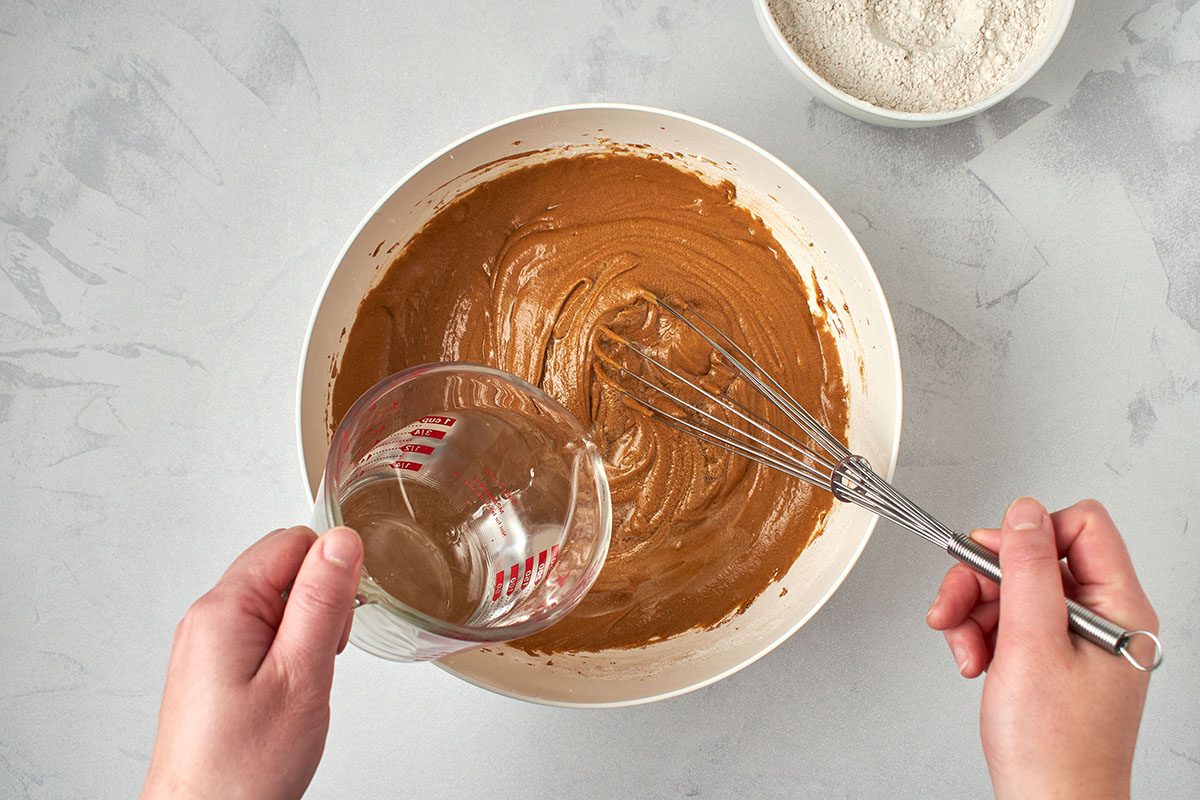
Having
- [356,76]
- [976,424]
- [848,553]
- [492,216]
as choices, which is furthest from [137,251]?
[976,424]

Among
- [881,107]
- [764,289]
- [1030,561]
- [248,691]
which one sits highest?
[881,107]

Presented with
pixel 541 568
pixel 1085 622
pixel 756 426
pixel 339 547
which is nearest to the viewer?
pixel 339 547

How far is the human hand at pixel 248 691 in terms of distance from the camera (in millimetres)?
771

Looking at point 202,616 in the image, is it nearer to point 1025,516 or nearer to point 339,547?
point 339,547

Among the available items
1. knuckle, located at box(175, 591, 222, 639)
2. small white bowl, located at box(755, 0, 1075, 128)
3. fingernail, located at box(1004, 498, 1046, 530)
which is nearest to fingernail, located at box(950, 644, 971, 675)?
fingernail, located at box(1004, 498, 1046, 530)

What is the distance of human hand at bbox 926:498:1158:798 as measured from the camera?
88 centimetres

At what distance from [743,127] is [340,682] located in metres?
1.00

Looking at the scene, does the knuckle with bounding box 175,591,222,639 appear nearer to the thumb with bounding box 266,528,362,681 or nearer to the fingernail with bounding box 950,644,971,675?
the thumb with bounding box 266,528,362,681

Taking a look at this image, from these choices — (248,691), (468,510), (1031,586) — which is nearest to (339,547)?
(248,691)

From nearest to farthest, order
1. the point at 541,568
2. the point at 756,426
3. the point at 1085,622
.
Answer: the point at 1085,622 < the point at 541,568 < the point at 756,426

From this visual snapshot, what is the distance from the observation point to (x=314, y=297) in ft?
4.17

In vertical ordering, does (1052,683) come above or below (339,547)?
above

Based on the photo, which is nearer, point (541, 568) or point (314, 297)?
point (541, 568)

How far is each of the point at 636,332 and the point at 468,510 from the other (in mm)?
→ 332
